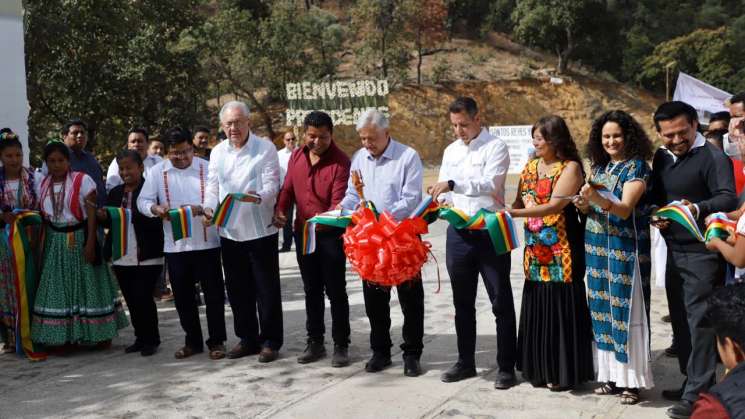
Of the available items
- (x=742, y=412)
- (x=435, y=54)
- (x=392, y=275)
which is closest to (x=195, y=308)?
(x=392, y=275)

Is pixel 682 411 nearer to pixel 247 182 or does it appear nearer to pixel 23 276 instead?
pixel 247 182

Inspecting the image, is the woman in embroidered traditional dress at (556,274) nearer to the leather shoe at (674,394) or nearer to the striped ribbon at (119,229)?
the leather shoe at (674,394)

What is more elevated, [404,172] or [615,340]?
[404,172]

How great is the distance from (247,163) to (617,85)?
1550 inches

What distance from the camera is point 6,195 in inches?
246

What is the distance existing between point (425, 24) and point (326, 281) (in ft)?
116

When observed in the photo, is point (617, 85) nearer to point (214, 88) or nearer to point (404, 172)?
point (214, 88)

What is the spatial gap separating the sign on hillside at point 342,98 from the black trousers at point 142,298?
2387 centimetres

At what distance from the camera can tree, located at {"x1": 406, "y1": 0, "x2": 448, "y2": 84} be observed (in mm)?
38156

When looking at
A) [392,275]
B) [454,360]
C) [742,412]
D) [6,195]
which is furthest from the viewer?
[6,195]

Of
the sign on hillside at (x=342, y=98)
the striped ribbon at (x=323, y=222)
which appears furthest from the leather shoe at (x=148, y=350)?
the sign on hillside at (x=342, y=98)

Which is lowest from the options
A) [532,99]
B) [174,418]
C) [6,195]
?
[174,418]

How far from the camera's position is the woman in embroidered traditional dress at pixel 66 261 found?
6.19m

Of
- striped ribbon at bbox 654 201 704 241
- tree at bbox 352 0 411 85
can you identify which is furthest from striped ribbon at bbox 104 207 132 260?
tree at bbox 352 0 411 85
